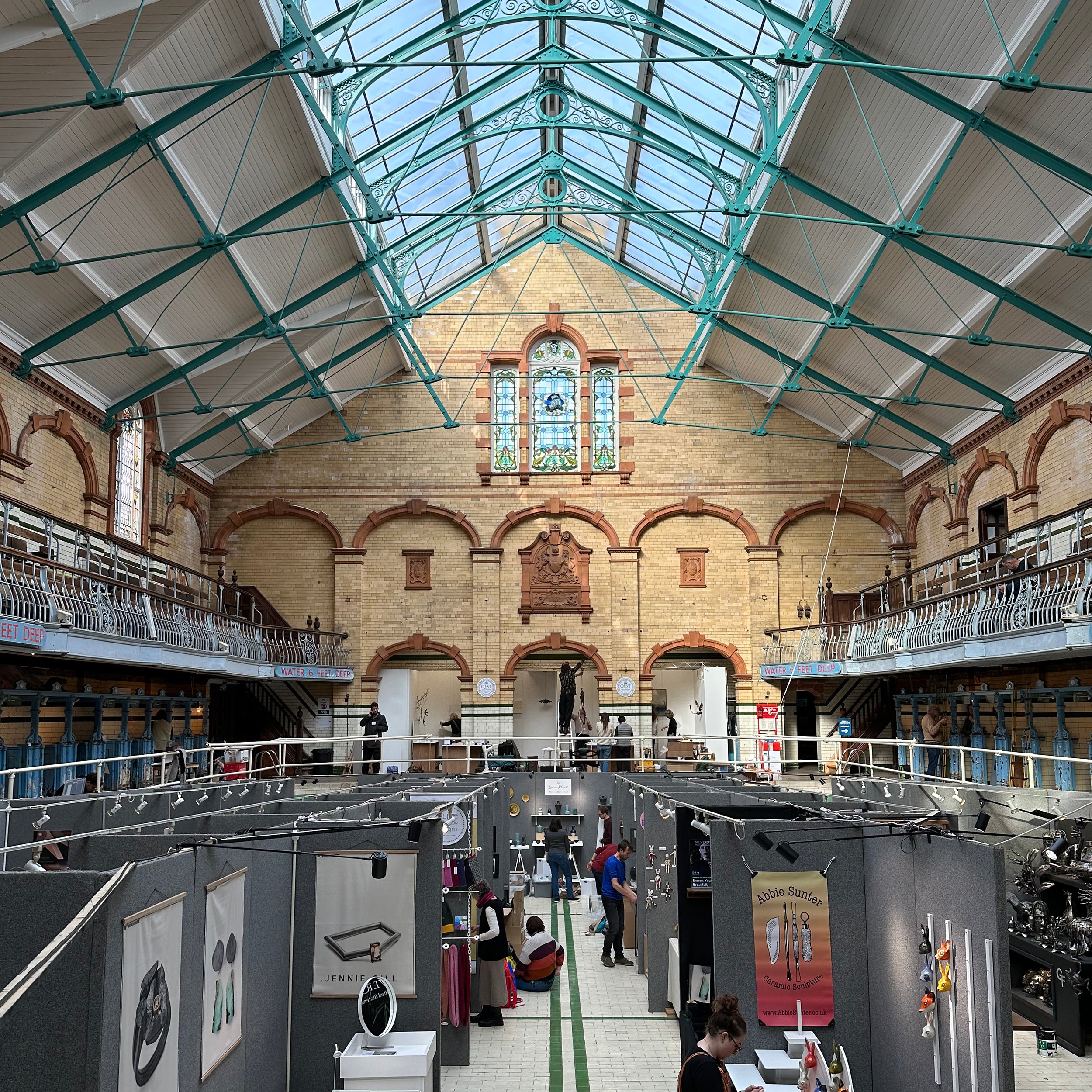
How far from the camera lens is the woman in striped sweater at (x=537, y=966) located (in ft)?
41.1

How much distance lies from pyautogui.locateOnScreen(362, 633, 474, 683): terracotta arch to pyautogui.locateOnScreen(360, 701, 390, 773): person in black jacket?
253 cm

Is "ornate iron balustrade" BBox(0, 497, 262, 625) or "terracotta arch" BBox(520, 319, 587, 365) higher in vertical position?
"terracotta arch" BBox(520, 319, 587, 365)

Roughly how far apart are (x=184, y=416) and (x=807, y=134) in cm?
1503

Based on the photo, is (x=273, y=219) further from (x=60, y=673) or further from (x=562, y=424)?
(x=562, y=424)

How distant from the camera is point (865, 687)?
2845 cm

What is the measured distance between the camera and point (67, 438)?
20078mm

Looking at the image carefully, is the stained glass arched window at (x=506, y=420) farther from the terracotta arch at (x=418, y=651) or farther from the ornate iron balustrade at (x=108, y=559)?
the ornate iron balustrade at (x=108, y=559)

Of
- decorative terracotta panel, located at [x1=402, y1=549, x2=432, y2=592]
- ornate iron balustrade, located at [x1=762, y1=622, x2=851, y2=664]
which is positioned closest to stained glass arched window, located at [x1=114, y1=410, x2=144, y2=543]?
decorative terracotta panel, located at [x1=402, y1=549, x2=432, y2=592]

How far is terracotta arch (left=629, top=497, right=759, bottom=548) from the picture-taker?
2886 centimetres

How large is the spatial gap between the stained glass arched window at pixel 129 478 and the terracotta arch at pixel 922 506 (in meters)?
18.5

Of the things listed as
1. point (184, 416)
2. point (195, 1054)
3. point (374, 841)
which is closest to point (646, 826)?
point (374, 841)

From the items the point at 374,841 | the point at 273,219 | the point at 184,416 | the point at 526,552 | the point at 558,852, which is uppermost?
the point at 273,219

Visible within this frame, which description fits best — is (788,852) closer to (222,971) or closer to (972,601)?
(222,971)

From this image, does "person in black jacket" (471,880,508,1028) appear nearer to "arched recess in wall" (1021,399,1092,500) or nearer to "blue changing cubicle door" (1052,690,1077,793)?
"blue changing cubicle door" (1052,690,1077,793)
